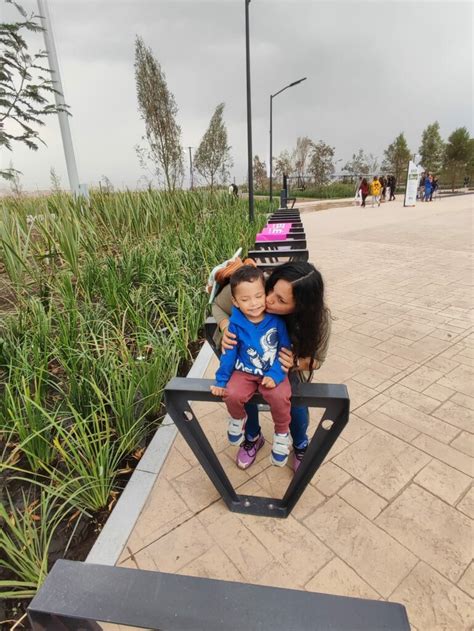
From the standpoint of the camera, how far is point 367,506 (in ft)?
6.06

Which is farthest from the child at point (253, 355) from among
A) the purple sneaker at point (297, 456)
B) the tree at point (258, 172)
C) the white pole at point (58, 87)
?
the tree at point (258, 172)

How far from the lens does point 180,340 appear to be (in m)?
2.99

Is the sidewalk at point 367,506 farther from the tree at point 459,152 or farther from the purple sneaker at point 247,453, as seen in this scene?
the tree at point 459,152

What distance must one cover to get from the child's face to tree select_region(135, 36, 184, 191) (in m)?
13.6

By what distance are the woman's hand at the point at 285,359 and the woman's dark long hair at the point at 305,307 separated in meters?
0.06

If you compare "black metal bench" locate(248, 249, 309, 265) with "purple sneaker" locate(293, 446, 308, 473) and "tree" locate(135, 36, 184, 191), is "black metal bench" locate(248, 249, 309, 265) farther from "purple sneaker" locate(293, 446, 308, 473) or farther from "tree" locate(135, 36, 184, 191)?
"tree" locate(135, 36, 184, 191)

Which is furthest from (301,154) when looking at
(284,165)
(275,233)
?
(275,233)

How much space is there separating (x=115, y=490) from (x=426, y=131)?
47.9m

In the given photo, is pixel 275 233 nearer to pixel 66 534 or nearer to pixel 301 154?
pixel 66 534

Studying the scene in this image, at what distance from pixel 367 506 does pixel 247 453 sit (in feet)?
2.32

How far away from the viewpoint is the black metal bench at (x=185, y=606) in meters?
0.69

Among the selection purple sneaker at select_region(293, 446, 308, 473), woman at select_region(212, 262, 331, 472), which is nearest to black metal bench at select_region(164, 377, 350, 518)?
woman at select_region(212, 262, 331, 472)

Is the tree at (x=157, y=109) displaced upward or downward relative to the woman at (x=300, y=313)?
upward

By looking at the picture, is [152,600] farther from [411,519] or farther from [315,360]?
[411,519]
